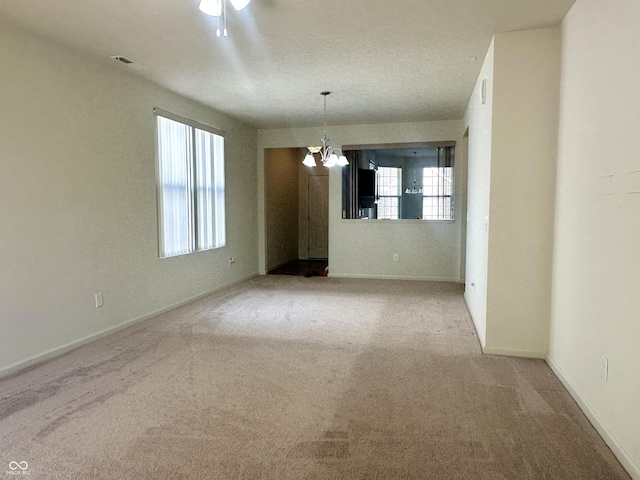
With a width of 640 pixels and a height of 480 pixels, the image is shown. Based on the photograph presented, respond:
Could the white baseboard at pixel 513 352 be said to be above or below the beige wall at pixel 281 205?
below

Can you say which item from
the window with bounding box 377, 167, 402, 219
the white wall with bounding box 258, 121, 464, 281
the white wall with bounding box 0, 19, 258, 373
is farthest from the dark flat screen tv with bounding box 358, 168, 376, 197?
the white wall with bounding box 0, 19, 258, 373

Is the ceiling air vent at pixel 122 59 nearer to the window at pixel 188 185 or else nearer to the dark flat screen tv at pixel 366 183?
the window at pixel 188 185

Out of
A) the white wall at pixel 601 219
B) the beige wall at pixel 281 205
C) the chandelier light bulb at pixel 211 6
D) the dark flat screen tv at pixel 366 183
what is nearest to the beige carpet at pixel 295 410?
the white wall at pixel 601 219

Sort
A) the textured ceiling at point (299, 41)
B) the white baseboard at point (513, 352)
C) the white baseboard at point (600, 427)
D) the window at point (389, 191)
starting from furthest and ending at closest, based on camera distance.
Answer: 1. the window at point (389, 191)
2. the white baseboard at point (513, 352)
3. the textured ceiling at point (299, 41)
4. the white baseboard at point (600, 427)

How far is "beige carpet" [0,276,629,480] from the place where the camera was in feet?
6.17

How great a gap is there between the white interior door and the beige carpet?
216 inches

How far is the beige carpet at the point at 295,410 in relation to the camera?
1882mm

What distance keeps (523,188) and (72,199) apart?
363 centimetres

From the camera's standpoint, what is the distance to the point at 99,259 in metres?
3.74

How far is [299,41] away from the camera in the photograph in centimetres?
330

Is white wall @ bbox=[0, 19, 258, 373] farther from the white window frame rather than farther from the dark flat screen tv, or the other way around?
the white window frame

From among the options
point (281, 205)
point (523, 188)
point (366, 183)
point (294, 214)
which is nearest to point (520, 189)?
point (523, 188)

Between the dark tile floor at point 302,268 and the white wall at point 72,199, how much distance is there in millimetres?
2809

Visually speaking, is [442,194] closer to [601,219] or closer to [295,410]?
[601,219]
